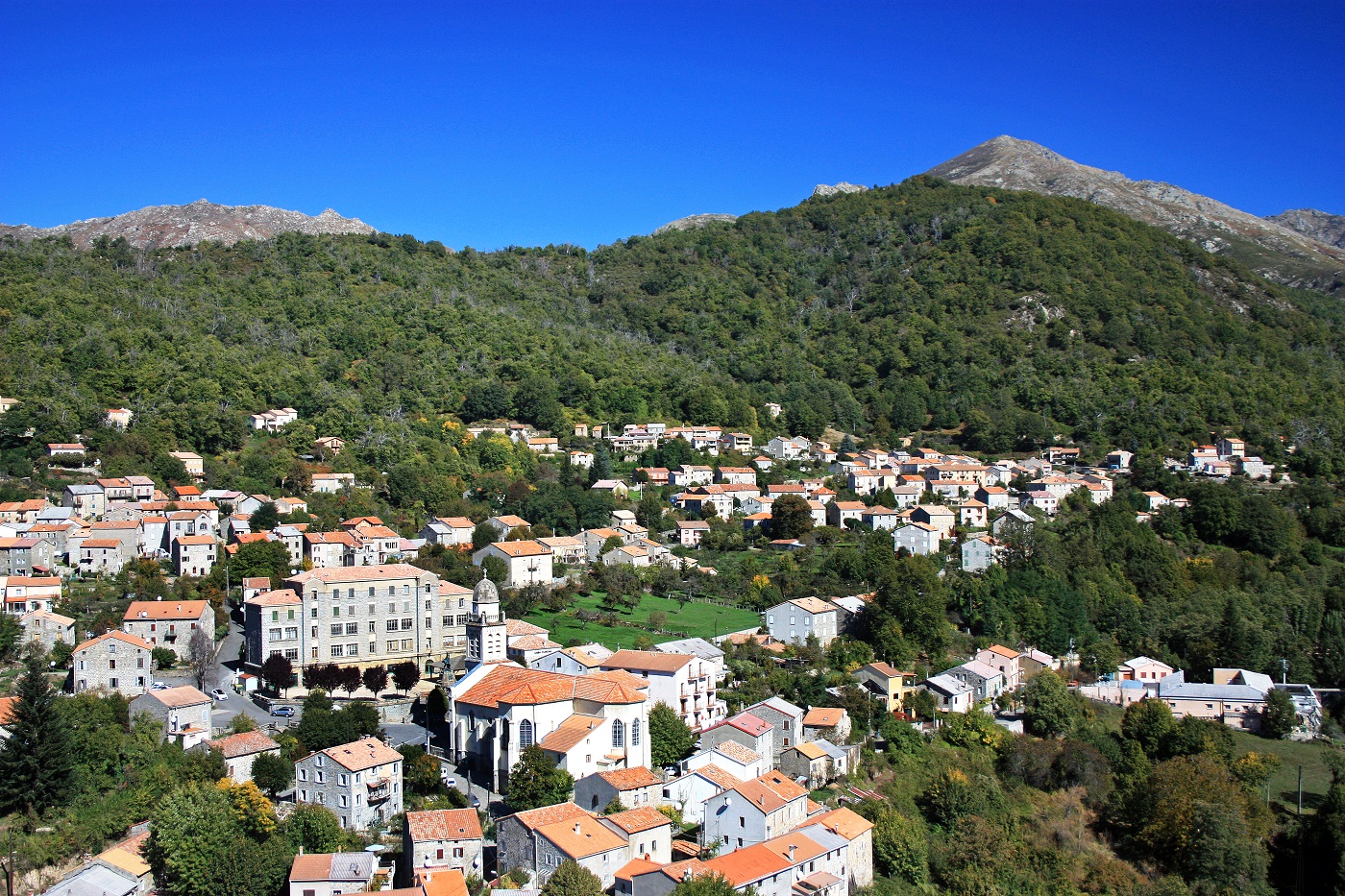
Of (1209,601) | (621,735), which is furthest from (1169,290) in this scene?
(621,735)

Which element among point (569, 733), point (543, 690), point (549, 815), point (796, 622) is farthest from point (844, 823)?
point (796, 622)

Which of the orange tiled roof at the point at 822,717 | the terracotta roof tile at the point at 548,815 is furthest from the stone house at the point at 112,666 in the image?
the orange tiled roof at the point at 822,717

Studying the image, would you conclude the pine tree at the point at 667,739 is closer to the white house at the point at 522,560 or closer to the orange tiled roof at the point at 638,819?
the orange tiled roof at the point at 638,819

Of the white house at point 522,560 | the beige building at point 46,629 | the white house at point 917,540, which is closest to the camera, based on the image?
the beige building at point 46,629

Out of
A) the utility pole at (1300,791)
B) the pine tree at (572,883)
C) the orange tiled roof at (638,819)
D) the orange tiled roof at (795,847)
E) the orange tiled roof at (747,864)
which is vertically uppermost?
the orange tiled roof at (638,819)

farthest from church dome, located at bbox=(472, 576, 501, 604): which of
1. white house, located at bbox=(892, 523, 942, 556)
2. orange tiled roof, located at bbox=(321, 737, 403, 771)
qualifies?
white house, located at bbox=(892, 523, 942, 556)

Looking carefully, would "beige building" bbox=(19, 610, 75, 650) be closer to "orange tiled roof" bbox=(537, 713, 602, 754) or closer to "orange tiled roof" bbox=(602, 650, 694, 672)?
"orange tiled roof" bbox=(537, 713, 602, 754)

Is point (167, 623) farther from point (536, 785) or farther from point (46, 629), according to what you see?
point (536, 785)
